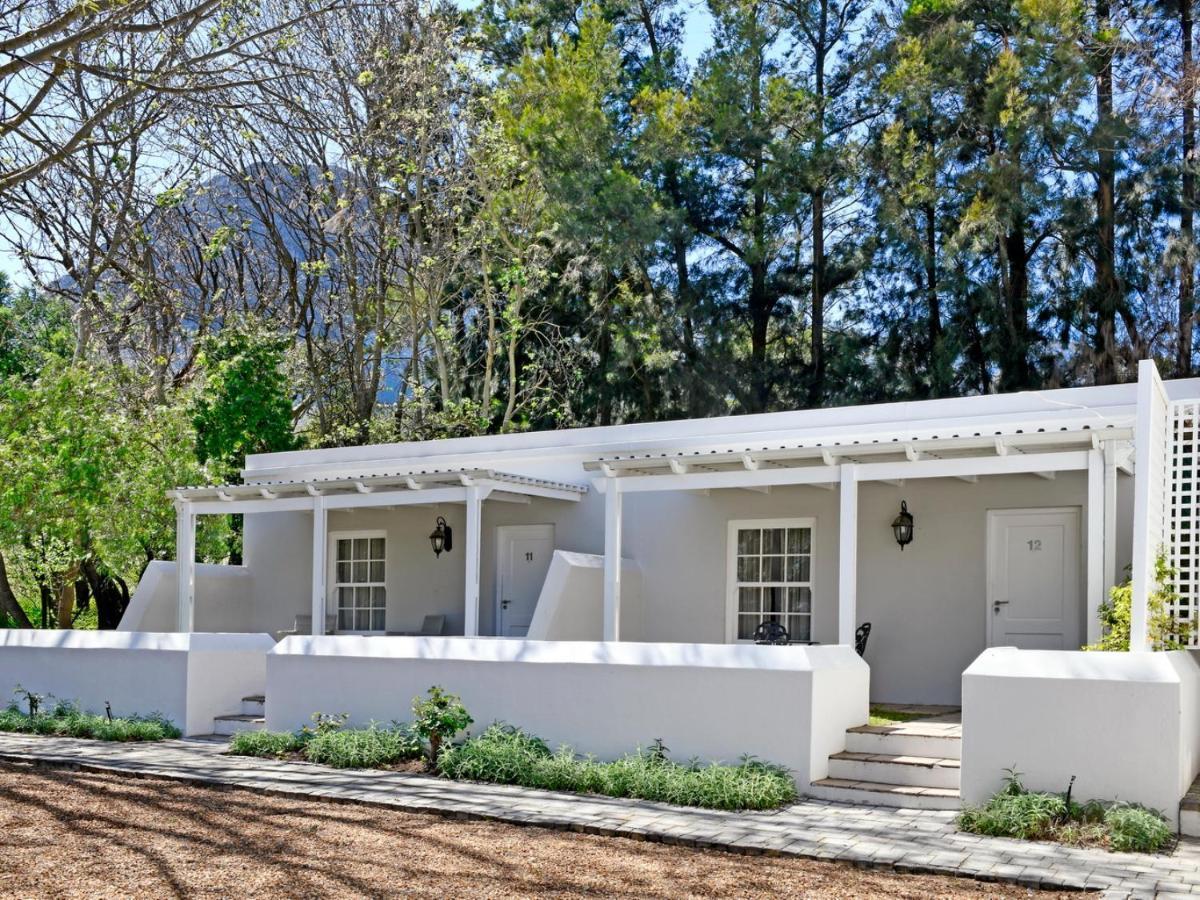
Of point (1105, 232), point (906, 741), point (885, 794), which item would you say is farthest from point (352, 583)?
point (1105, 232)

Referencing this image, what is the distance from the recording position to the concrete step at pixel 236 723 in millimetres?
12227

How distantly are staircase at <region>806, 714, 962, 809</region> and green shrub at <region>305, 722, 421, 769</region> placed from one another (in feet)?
11.4

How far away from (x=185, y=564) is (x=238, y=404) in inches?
239

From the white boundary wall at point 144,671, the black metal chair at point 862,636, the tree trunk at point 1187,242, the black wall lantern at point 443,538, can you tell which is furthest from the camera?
the tree trunk at point 1187,242

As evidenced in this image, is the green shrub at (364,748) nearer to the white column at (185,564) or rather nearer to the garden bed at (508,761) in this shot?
the garden bed at (508,761)

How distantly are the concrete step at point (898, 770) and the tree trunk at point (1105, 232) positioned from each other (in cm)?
1190

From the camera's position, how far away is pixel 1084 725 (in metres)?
7.63

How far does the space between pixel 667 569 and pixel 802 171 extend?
1119 cm

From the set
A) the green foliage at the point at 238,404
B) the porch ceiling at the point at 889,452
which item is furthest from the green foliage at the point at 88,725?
the green foliage at the point at 238,404

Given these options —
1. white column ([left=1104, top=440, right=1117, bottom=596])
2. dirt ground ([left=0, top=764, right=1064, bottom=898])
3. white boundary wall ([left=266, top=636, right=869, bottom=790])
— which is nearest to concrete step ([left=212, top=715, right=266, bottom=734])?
white boundary wall ([left=266, top=636, right=869, bottom=790])

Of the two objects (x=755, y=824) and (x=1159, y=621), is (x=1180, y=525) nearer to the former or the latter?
(x=1159, y=621)

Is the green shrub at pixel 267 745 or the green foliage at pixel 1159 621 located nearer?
the green foliage at pixel 1159 621

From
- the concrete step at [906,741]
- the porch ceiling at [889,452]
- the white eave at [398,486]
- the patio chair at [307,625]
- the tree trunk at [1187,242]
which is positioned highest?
the tree trunk at [1187,242]

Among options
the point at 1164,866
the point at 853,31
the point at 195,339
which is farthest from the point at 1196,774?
the point at 195,339
